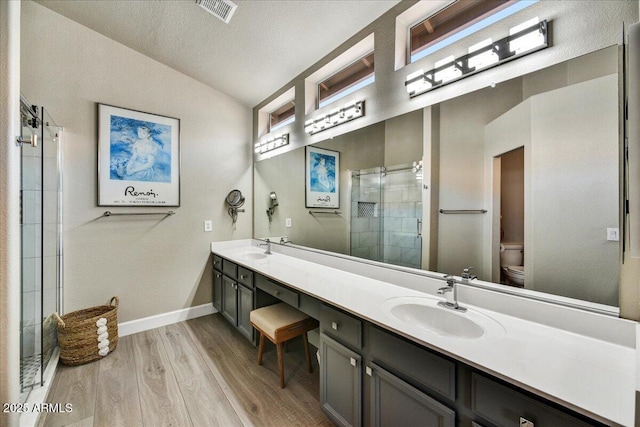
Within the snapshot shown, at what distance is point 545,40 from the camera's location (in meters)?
1.16

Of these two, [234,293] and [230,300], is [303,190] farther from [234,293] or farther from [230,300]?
[230,300]

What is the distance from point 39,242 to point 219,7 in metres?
2.23

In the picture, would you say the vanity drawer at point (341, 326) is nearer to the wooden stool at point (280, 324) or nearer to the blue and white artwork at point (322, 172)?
the wooden stool at point (280, 324)

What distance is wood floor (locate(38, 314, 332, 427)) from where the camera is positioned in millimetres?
1631

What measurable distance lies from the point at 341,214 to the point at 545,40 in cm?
164

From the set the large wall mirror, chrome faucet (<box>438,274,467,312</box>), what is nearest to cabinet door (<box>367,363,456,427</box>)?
chrome faucet (<box>438,274,467,312</box>)

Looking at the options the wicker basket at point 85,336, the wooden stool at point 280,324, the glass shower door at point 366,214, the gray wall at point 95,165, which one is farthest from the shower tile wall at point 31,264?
the glass shower door at point 366,214

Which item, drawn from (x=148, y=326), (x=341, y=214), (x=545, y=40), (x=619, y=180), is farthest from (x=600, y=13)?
(x=148, y=326)

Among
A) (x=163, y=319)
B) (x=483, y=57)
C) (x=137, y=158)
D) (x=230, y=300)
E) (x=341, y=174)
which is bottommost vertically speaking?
(x=163, y=319)

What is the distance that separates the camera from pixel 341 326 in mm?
1428

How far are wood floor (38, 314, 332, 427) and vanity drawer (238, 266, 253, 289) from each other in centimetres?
60

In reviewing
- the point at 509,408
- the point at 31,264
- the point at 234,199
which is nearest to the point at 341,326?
the point at 509,408

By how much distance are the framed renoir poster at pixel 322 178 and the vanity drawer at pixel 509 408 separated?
1.69 metres

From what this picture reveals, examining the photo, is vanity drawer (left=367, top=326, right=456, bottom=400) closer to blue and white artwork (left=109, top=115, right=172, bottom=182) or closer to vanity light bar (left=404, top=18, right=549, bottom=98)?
vanity light bar (left=404, top=18, right=549, bottom=98)
